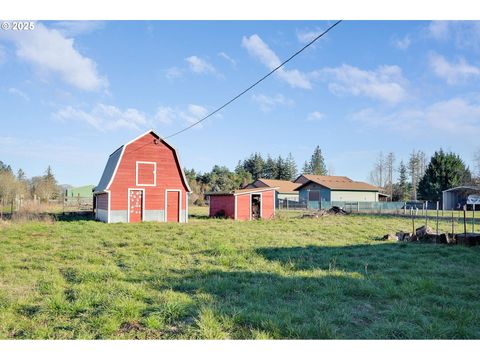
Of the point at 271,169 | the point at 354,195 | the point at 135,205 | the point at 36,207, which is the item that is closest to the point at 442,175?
the point at 354,195

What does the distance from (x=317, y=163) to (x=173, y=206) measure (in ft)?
234

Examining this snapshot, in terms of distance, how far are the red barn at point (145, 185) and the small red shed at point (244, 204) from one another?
310 centimetres

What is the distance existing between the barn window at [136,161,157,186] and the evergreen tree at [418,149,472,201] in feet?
137

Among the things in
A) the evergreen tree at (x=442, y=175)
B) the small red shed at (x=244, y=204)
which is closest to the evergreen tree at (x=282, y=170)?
the evergreen tree at (x=442, y=175)

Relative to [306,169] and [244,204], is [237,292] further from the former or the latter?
[306,169]

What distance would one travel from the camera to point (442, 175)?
49.6 metres

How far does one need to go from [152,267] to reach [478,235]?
33.2 feet

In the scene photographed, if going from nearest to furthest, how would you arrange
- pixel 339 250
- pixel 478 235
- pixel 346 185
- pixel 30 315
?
pixel 30 315, pixel 339 250, pixel 478 235, pixel 346 185

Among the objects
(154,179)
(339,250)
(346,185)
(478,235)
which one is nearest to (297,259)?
(339,250)

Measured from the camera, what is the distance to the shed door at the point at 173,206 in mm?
22233

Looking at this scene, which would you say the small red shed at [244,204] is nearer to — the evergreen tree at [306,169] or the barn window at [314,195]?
the barn window at [314,195]

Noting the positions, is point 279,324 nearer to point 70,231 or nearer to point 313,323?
point 313,323

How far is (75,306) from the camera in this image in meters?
5.02

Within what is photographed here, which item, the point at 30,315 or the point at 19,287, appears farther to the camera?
the point at 19,287
